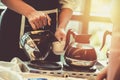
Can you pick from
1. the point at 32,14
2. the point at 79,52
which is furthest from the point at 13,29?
the point at 79,52

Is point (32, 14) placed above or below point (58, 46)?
above

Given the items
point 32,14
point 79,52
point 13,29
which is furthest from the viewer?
point 13,29

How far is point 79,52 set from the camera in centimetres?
124

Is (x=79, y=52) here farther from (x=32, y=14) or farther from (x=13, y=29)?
(x=13, y=29)

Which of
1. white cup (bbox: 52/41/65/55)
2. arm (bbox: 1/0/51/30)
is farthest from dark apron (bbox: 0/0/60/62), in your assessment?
white cup (bbox: 52/41/65/55)

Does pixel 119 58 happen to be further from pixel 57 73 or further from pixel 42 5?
pixel 42 5

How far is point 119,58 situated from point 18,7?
3.40 ft

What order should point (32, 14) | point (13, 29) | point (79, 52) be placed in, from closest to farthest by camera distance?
point (79, 52) < point (32, 14) < point (13, 29)

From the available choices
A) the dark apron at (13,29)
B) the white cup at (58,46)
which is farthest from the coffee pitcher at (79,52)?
the dark apron at (13,29)

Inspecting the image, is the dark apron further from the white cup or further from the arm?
the white cup

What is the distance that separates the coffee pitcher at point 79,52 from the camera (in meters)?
1.23

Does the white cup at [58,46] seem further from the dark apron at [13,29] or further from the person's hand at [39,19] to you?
the dark apron at [13,29]

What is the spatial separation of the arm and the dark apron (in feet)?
0.54

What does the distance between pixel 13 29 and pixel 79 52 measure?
65 cm
